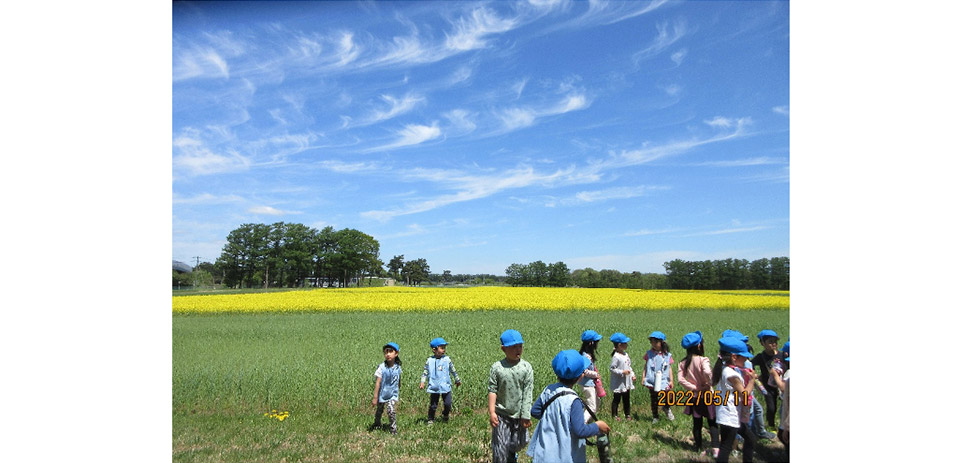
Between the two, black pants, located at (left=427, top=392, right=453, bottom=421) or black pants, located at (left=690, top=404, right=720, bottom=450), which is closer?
black pants, located at (left=690, top=404, right=720, bottom=450)

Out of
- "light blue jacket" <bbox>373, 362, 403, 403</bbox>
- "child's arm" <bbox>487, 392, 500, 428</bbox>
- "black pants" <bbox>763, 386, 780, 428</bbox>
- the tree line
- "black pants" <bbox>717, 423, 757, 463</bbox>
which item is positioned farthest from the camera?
"light blue jacket" <bbox>373, 362, 403, 403</bbox>

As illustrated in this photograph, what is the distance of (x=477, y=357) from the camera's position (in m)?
5.26

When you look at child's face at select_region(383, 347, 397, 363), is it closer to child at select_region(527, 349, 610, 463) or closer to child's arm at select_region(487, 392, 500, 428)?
child's arm at select_region(487, 392, 500, 428)

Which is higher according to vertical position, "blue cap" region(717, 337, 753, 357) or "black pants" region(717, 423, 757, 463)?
"blue cap" region(717, 337, 753, 357)

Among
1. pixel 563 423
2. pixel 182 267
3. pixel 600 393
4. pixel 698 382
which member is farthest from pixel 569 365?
pixel 182 267

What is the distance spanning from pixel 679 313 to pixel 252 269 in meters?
5.44

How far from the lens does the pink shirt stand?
329cm

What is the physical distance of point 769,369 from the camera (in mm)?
3340

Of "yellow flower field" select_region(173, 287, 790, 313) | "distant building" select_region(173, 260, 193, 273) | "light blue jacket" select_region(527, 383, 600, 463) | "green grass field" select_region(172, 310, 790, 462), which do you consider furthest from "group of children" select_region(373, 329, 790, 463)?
"distant building" select_region(173, 260, 193, 273)

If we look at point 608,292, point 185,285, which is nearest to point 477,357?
point 608,292

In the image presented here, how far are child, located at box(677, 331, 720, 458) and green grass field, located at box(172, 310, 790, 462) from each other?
167mm
